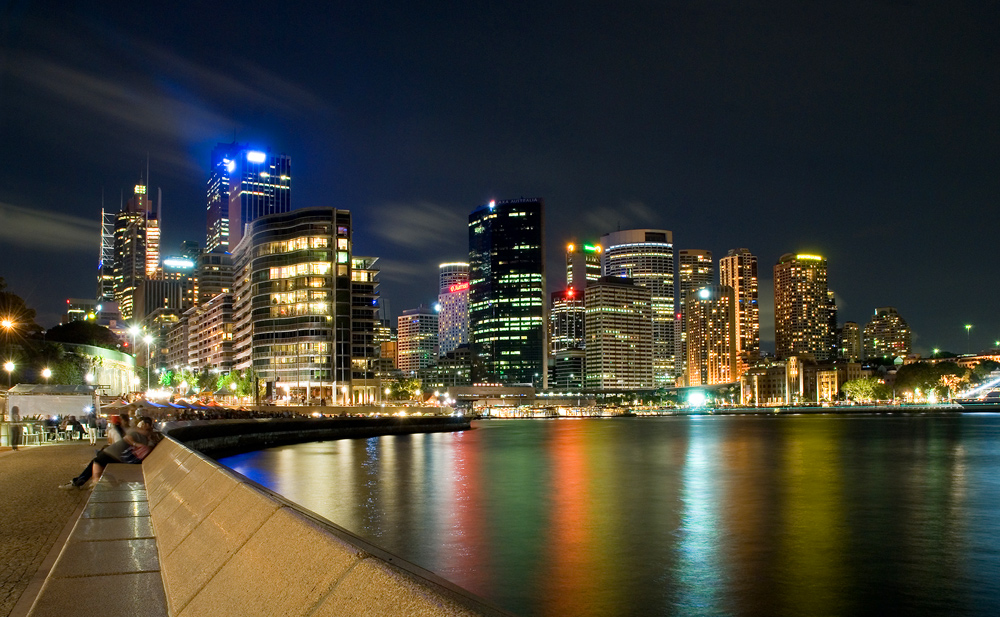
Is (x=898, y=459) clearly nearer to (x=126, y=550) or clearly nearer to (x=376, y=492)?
(x=376, y=492)

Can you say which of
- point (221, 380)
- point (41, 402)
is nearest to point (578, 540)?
point (41, 402)

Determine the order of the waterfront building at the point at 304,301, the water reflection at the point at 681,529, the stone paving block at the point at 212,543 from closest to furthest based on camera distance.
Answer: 1. the stone paving block at the point at 212,543
2. the water reflection at the point at 681,529
3. the waterfront building at the point at 304,301

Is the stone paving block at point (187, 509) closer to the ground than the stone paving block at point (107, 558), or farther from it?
farther from it

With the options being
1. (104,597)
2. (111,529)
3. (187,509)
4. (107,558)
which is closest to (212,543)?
(104,597)

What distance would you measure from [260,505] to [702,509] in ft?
88.4

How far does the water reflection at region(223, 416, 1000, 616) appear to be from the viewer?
17203 mm

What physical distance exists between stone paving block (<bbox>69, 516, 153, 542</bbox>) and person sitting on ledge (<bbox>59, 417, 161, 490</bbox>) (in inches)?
285

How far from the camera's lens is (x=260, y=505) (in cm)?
713

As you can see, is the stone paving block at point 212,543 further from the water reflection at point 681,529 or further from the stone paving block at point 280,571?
the water reflection at point 681,529

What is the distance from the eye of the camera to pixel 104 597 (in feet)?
22.8

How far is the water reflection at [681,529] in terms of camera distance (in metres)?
17.2

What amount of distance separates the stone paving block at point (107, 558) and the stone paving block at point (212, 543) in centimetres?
26

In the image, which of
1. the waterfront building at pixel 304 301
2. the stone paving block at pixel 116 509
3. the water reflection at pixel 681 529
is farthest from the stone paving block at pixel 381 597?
the waterfront building at pixel 304 301

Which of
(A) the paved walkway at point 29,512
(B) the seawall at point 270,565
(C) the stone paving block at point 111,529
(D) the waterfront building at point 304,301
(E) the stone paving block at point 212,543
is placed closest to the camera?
(B) the seawall at point 270,565
